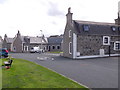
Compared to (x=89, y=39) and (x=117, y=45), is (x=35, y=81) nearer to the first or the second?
(x=89, y=39)

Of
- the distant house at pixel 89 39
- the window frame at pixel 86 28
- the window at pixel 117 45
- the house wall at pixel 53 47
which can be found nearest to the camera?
the distant house at pixel 89 39

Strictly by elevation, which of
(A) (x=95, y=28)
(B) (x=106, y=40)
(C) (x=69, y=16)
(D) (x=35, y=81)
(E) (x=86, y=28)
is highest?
(C) (x=69, y=16)

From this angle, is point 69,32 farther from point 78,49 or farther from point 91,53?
point 91,53

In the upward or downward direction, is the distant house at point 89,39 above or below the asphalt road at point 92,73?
above

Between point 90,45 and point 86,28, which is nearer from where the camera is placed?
point 90,45

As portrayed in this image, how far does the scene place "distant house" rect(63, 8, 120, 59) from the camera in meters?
27.9

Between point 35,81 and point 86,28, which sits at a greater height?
point 86,28

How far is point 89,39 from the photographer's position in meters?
Result: 28.9

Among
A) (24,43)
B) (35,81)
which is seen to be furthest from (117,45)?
(24,43)

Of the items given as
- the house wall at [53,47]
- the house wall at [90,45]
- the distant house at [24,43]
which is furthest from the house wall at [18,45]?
the house wall at [90,45]

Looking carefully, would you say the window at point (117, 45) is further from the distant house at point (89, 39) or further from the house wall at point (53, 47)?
the house wall at point (53, 47)

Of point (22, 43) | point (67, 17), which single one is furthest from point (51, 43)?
point (67, 17)

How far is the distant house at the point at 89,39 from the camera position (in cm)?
2789

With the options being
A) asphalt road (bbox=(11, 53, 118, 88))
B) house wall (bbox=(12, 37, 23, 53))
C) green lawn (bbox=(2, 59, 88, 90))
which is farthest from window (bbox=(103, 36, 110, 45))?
house wall (bbox=(12, 37, 23, 53))
